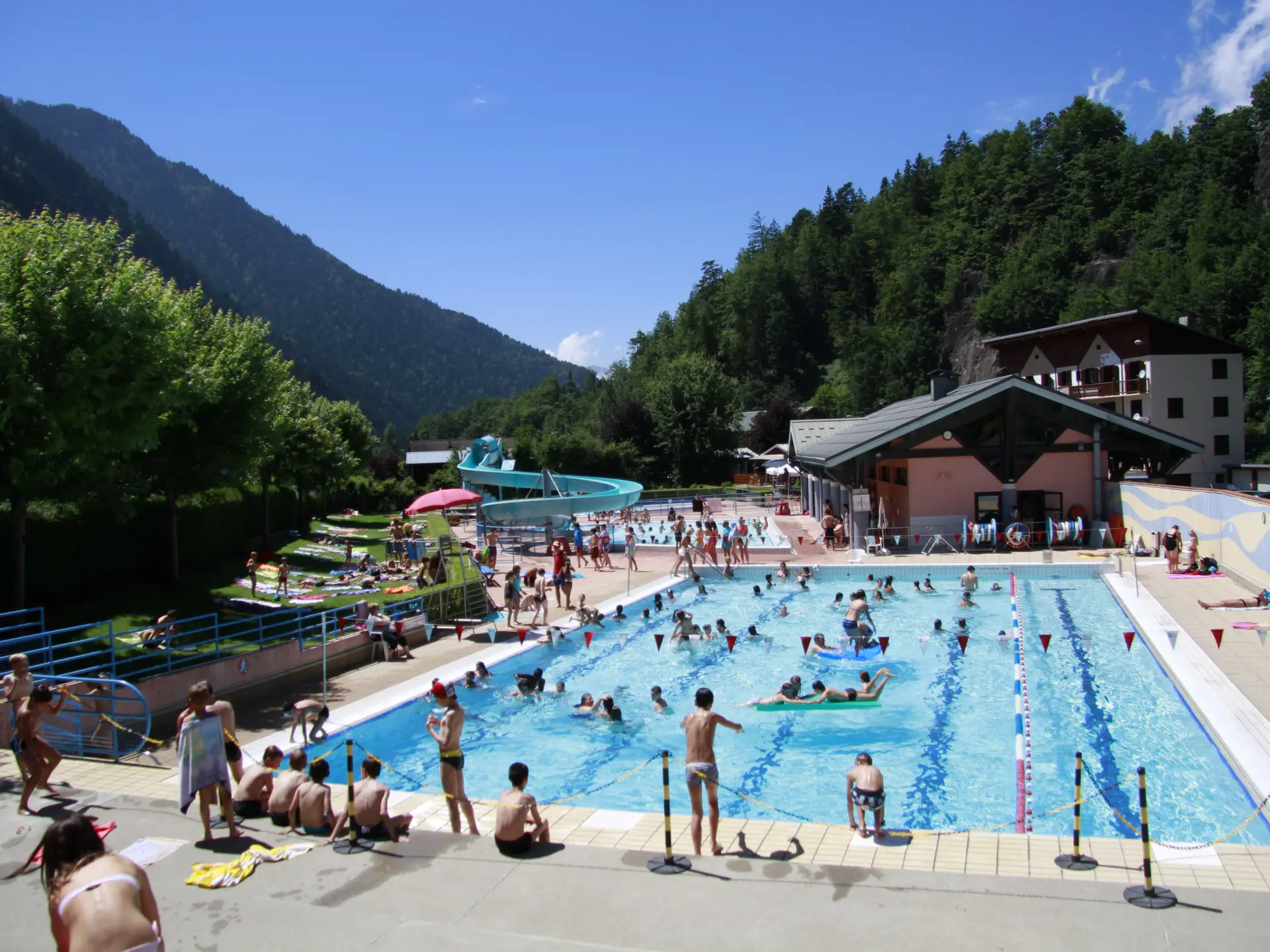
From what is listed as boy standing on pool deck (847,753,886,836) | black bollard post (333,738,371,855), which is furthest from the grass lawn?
boy standing on pool deck (847,753,886,836)

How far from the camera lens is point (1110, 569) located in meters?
23.6

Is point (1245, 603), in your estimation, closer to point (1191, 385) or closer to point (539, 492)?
point (539, 492)

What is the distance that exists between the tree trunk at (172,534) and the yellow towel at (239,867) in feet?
61.7

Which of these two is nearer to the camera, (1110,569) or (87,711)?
(87,711)

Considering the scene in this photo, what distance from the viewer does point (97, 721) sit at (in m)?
11.4

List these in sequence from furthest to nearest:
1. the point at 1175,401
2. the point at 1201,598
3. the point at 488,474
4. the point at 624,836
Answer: the point at 1175,401
the point at 488,474
the point at 1201,598
the point at 624,836

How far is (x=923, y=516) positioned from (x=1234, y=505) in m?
9.95

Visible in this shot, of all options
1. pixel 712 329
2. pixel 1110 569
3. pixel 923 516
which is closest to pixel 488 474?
pixel 923 516

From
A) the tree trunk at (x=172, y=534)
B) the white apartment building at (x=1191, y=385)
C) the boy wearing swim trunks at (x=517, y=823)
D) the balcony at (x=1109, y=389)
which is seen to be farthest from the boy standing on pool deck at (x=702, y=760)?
the white apartment building at (x=1191, y=385)

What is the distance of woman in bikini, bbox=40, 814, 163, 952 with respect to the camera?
358cm

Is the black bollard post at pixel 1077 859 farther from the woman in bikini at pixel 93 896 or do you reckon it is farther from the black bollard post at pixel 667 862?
the woman in bikini at pixel 93 896

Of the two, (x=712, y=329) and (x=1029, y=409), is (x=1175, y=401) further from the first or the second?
(x=712, y=329)

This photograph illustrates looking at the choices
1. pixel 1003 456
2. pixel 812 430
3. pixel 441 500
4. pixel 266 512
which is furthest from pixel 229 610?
pixel 812 430

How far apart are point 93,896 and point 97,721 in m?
9.26
